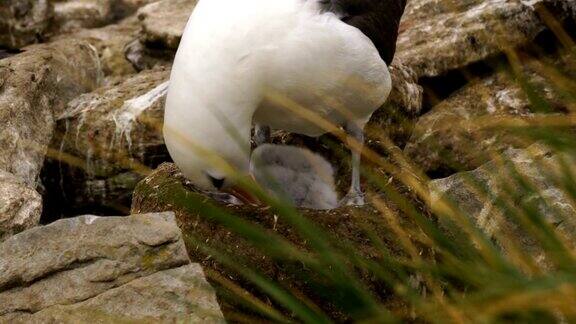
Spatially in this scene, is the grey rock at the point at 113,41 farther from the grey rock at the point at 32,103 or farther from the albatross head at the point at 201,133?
the albatross head at the point at 201,133

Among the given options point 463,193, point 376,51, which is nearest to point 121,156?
point 376,51

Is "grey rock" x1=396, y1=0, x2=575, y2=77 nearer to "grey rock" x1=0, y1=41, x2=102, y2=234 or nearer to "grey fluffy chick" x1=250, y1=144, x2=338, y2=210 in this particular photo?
"grey fluffy chick" x1=250, y1=144, x2=338, y2=210

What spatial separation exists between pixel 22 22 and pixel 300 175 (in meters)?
5.71

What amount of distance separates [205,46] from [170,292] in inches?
45.1

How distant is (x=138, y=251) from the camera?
13.5 ft

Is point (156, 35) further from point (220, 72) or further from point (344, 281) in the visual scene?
point (344, 281)

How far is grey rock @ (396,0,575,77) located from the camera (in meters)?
7.33

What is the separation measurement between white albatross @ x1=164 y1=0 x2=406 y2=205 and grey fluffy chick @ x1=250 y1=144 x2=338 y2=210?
499 millimetres

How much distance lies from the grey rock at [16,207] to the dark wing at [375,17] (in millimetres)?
1922

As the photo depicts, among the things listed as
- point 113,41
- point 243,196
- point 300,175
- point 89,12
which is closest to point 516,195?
point 243,196

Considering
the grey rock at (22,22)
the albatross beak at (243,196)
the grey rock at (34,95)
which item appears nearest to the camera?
the albatross beak at (243,196)

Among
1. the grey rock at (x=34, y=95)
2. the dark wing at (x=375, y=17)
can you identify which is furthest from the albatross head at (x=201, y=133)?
the grey rock at (x=34, y=95)

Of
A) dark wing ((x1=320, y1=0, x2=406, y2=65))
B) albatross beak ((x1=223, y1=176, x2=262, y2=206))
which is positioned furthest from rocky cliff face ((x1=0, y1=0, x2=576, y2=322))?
dark wing ((x1=320, y1=0, x2=406, y2=65))

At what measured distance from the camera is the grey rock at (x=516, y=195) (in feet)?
6.99
